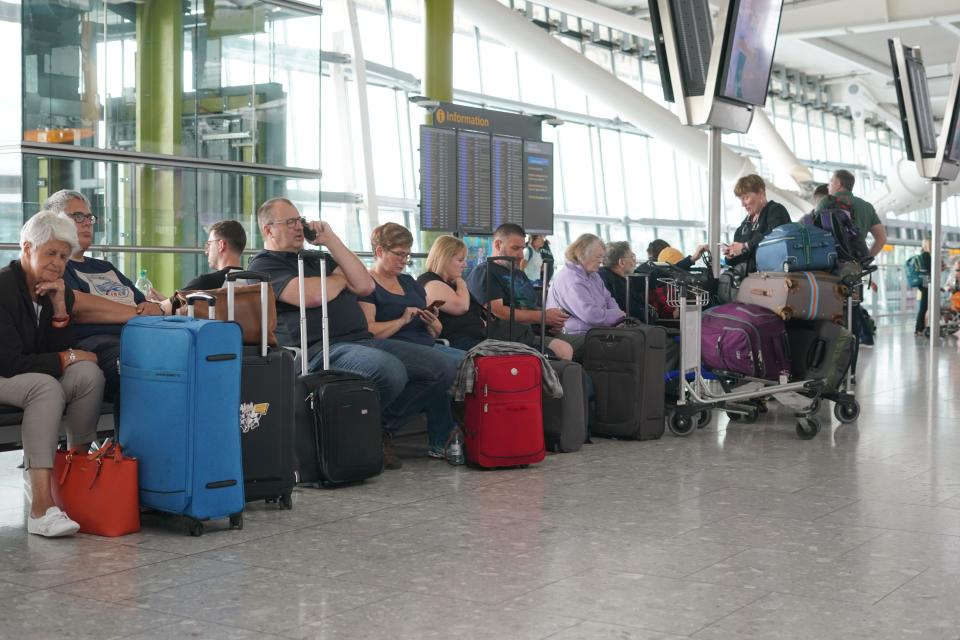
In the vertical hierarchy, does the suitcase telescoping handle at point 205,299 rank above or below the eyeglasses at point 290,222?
below

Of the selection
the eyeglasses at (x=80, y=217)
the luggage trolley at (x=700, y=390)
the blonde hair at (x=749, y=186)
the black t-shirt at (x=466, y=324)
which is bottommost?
the luggage trolley at (x=700, y=390)

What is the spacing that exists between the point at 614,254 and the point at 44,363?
456 centimetres

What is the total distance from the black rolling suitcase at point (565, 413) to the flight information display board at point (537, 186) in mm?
3709

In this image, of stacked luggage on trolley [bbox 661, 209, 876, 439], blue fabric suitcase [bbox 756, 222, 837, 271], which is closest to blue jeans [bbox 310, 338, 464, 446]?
stacked luggage on trolley [bbox 661, 209, 876, 439]

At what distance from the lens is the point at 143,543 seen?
3.83 meters

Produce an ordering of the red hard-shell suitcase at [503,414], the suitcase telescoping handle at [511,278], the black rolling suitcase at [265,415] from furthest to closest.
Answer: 1. the suitcase telescoping handle at [511,278]
2. the red hard-shell suitcase at [503,414]
3. the black rolling suitcase at [265,415]

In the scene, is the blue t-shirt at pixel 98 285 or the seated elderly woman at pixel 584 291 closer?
the blue t-shirt at pixel 98 285

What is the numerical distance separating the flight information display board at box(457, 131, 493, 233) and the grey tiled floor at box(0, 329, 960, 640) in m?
3.74

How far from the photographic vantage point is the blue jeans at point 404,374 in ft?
17.1

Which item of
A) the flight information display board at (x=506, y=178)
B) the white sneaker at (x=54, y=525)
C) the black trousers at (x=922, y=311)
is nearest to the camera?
the white sneaker at (x=54, y=525)

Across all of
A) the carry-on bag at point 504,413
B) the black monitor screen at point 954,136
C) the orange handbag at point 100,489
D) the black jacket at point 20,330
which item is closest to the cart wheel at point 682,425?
Answer: the carry-on bag at point 504,413

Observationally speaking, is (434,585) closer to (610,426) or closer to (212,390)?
(212,390)

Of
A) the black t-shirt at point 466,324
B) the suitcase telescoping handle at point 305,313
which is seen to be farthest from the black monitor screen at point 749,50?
the suitcase telescoping handle at point 305,313

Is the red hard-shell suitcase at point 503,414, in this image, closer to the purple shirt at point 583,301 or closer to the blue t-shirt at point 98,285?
the purple shirt at point 583,301
